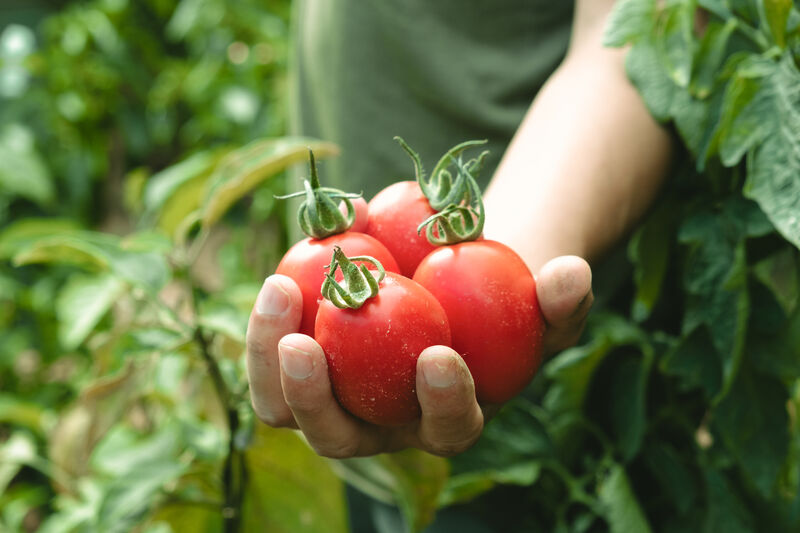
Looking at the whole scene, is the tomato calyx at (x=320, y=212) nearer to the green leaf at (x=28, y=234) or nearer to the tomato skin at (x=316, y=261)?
the tomato skin at (x=316, y=261)

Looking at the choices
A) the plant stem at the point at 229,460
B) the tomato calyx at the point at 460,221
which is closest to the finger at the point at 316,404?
the tomato calyx at the point at 460,221

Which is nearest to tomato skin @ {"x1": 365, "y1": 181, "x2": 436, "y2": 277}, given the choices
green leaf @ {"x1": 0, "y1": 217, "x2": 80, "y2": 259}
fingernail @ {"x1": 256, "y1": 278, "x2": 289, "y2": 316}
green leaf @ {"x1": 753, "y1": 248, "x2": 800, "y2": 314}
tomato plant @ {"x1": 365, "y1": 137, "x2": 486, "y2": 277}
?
tomato plant @ {"x1": 365, "y1": 137, "x2": 486, "y2": 277}

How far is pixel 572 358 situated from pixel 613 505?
0.14 meters

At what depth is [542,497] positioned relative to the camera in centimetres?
79

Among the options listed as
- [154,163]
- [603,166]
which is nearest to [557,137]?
[603,166]

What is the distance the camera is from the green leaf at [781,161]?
476mm

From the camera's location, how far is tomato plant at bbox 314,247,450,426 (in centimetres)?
43

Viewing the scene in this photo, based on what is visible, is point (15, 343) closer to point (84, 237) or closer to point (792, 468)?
point (84, 237)

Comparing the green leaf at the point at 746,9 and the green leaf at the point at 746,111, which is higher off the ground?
the green leaf at the point at 746,9

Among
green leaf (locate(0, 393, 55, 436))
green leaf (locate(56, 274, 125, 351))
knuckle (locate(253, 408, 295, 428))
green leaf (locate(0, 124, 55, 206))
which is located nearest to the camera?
knuckle (locate(253, 408, 295, 428))

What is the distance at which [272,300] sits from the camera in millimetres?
459

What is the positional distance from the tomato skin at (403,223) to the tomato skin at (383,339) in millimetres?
75

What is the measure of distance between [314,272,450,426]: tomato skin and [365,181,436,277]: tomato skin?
8 cm

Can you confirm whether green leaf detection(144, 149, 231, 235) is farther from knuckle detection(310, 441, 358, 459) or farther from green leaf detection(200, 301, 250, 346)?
knuckle detection(310, 441, 358, 459)
